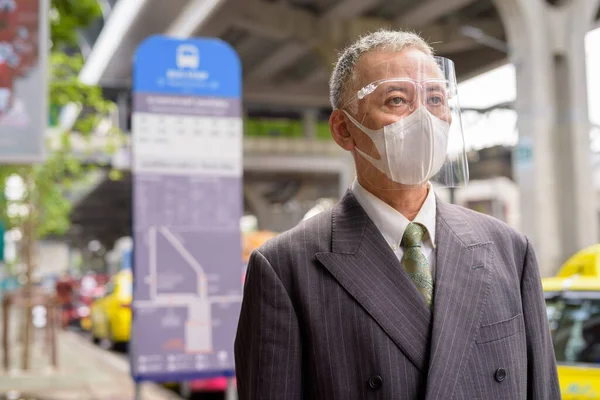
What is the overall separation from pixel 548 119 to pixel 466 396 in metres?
23.6

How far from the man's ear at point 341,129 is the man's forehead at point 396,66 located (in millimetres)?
126

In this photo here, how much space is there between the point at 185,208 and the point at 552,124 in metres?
20.0

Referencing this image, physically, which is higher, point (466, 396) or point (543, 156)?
point (543, 156)

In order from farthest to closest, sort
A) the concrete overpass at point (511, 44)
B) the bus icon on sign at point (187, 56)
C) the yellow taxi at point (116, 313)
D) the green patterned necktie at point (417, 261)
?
1. the concrete overpass at point (511, 44)
2. the yellow taxi at point (116, 313)
3. the bus icon on sign at point (187, 56)
4. the green patterned necktie at point (417, 261)

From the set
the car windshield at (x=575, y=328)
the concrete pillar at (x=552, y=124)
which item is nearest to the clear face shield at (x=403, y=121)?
the car windshield at (x=575, y=328)

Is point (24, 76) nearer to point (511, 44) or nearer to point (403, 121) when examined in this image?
point (403, 121)

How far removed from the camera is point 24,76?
7.94 metres

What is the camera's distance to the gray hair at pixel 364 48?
2.15 m

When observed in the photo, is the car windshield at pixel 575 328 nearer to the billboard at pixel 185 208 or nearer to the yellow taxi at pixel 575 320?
the yellow taxi at pixel 575 320

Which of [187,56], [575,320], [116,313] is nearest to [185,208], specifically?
[187,56]

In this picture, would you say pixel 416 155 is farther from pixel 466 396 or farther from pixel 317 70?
pixel 317 70

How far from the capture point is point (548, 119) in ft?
79.9

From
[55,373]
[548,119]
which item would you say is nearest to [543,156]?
A: [548,119]

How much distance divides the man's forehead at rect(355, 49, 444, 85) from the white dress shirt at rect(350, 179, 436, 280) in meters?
0.31
